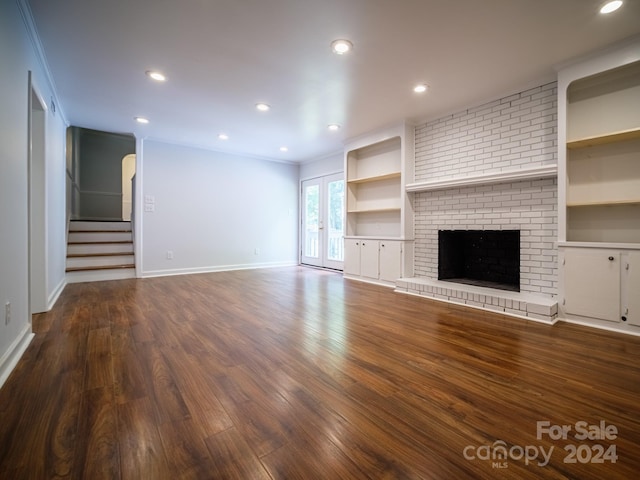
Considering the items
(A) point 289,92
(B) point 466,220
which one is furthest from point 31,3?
(B) point 466,220

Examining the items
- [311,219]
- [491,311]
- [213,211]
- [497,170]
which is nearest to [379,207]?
[497,170]

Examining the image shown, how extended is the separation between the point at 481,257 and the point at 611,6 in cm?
275

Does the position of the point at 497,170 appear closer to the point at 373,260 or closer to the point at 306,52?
the point at 373,260

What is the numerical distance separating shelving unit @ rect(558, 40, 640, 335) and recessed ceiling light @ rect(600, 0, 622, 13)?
2.15 ft

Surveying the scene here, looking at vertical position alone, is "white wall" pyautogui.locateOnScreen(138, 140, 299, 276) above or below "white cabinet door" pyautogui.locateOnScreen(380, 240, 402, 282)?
above

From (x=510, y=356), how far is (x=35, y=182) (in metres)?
4.82

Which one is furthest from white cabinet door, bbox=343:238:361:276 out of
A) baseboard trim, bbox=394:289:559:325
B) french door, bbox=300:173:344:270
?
baseboard trim, bbox=394:289:559:325

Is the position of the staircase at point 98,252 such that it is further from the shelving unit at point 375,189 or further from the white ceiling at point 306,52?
the shelving unit at point 375,189

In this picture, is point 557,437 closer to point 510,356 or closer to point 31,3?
point 510,356

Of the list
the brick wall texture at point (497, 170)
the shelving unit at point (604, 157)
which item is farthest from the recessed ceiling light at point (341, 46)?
the shelving unit at point (604, 157)

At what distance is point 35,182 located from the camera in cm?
315

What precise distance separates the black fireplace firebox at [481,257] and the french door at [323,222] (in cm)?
254

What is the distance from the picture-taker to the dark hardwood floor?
1.16 metres

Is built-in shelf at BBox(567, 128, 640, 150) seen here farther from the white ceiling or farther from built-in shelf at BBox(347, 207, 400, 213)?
built-in shelf at BBox(347, 207, 400, 213)
